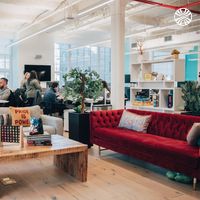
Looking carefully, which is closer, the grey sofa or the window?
the grey sofa

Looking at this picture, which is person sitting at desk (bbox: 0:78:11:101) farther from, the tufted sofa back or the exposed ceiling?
the tufted sofa back

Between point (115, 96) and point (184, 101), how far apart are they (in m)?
1.46

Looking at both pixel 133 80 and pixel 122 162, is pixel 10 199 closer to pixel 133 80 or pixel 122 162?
pixel 122 162

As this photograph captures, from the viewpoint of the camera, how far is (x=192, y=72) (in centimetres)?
1402

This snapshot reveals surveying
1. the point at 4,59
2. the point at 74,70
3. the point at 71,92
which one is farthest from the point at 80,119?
the point at 4,59

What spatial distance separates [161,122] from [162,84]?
190cm

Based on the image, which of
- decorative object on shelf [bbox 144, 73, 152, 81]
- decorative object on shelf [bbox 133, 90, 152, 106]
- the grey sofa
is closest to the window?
decorative object on shelf [bbox 133, 90, 152, 106]

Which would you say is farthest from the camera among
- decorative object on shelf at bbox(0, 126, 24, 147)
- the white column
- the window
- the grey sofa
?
the window

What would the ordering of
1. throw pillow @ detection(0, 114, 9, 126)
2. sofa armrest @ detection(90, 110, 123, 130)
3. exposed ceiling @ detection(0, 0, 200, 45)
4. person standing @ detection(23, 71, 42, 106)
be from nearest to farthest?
throw pillow @ detection(0, 114, 9, 126) < sofa armrest @ detection(90, 110, 123, 130) < person standing @ detection(23, 71, 42, 106) < exposed ceiling @ detection(0, 0, 200, 45)

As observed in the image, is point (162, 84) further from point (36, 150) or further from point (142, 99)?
point (36, 150)

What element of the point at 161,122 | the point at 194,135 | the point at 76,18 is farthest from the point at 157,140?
the point at 76,18

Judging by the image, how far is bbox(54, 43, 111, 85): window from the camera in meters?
13.9

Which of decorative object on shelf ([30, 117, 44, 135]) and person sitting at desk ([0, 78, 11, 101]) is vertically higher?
person sitting at desk ([0, 78, 11, 101])

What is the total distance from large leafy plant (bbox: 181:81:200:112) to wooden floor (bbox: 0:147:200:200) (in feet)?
6.57
